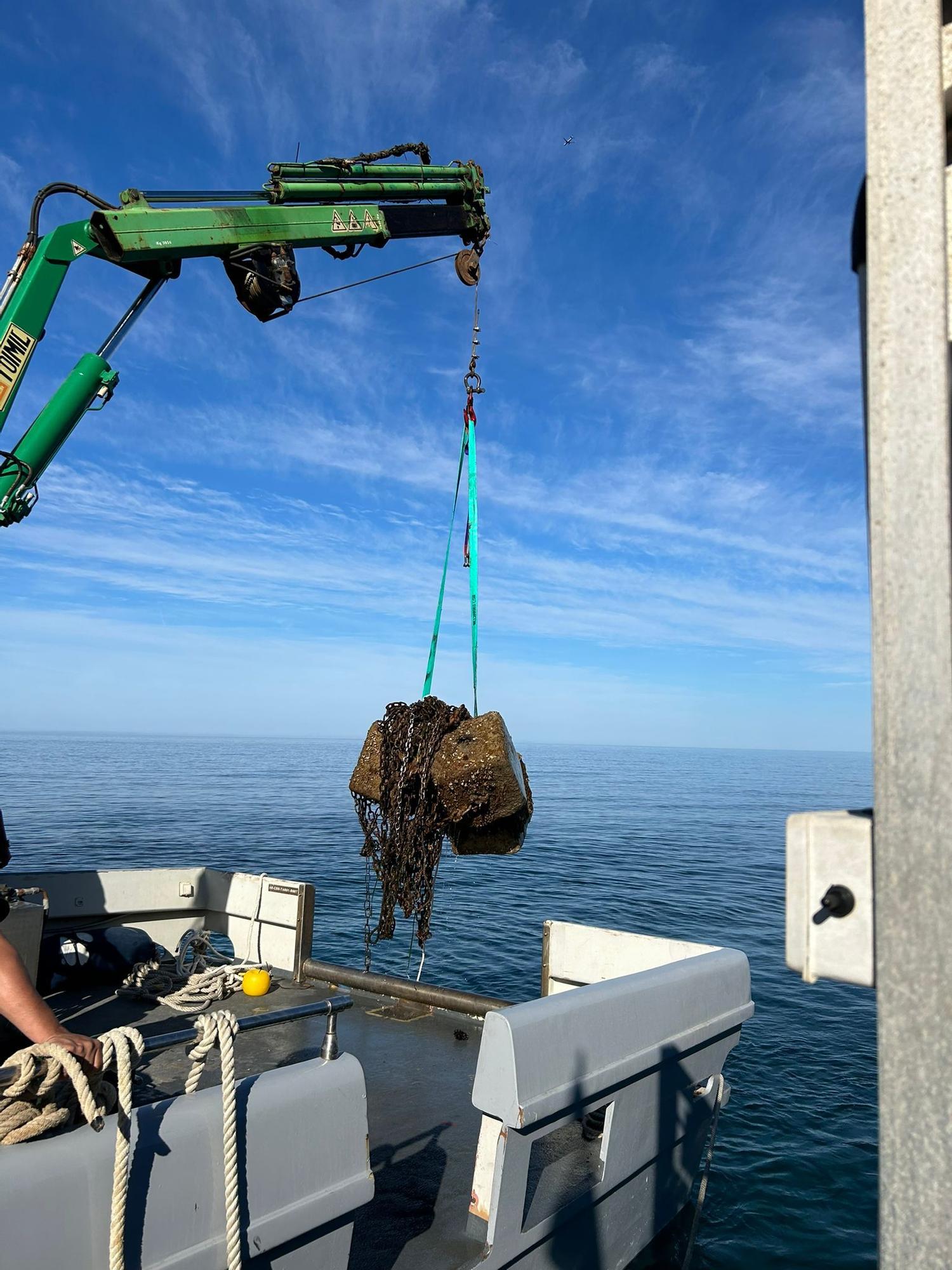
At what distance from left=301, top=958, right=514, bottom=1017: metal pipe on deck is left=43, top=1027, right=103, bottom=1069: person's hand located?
491 centimetres

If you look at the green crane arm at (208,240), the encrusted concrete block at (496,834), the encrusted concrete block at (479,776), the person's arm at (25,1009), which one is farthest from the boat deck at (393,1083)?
the green crane arm at (208,240)

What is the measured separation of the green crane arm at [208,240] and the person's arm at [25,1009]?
5.49m

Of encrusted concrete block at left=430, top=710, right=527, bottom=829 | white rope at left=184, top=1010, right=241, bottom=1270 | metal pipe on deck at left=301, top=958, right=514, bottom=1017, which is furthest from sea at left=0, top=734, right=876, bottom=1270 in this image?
white rope at left=184, top=1010, right=241, bottom=1270

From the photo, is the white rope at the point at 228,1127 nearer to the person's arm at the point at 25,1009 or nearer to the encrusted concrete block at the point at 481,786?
the person's arm at the point at 25,1009

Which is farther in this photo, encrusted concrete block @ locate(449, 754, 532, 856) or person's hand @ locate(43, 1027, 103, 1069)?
encrusted concrete block @ locate(449, 754, 532, 856)

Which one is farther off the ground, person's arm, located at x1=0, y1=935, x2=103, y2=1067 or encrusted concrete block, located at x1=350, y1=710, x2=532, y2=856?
encrusted concrete block, located at x1=350, y1=710, x2=532, y2=856

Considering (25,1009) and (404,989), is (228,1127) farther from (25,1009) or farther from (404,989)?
(404,989)

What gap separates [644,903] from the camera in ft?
71.1

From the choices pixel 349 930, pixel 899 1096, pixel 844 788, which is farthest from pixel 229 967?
pixel 844 788

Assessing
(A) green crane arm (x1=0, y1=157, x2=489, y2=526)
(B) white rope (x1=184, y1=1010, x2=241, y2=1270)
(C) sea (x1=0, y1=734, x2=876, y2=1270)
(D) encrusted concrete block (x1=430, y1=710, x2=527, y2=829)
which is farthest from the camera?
(C) sea (x1=0, y1=734, x2=876, y2=1270)

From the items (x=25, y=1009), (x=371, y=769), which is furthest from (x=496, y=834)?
(x=25, y=1009)

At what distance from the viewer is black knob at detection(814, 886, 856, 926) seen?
1.51 metres

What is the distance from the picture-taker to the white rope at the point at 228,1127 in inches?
109

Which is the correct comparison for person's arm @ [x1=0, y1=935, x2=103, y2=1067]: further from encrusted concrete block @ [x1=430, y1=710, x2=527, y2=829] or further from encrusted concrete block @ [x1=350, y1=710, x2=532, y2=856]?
encrusted concrete block @ [x1=430, y1=710, x2=527, y2=829]
